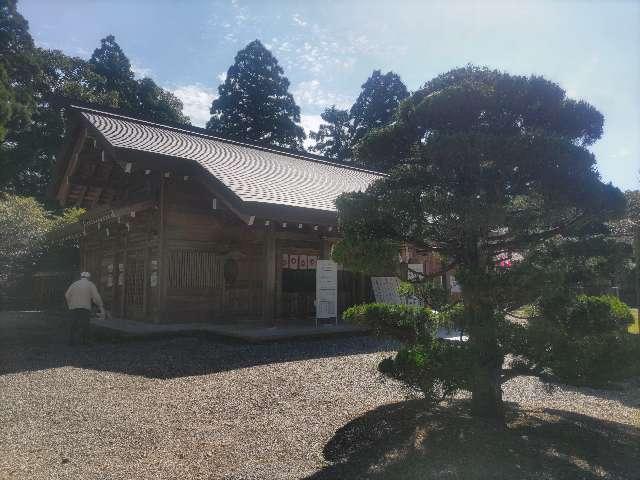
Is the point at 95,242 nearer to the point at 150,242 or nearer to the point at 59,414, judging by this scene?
the point at 150,242

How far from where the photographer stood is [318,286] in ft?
32.9

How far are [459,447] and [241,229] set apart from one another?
8.89 meters

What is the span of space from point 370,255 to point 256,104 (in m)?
30.5

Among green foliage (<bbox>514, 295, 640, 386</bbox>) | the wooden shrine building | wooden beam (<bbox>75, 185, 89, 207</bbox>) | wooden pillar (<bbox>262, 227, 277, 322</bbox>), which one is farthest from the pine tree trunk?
wooden beam (<bbox>75, 185, 89, 207</bbox>)

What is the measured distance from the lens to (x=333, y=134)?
37125mm

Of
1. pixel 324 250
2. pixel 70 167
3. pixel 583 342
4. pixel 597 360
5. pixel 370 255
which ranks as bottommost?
pixel 597 360

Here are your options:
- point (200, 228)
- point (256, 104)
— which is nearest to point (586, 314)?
point (200, 228)

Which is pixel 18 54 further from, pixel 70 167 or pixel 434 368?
pixel 434 368

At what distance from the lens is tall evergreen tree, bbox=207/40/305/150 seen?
Answer: 32750 millimetres

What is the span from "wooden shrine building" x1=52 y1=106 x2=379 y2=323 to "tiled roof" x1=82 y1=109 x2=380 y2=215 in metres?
0.06

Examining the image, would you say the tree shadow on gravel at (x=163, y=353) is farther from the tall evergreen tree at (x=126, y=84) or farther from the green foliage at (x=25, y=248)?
the tall evergreen tree at (x=126, y=84)

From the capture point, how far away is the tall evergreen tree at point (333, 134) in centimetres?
3641

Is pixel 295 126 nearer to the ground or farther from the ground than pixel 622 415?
farther from the ground

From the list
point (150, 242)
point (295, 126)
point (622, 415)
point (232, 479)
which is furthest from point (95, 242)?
point (295, 126)
